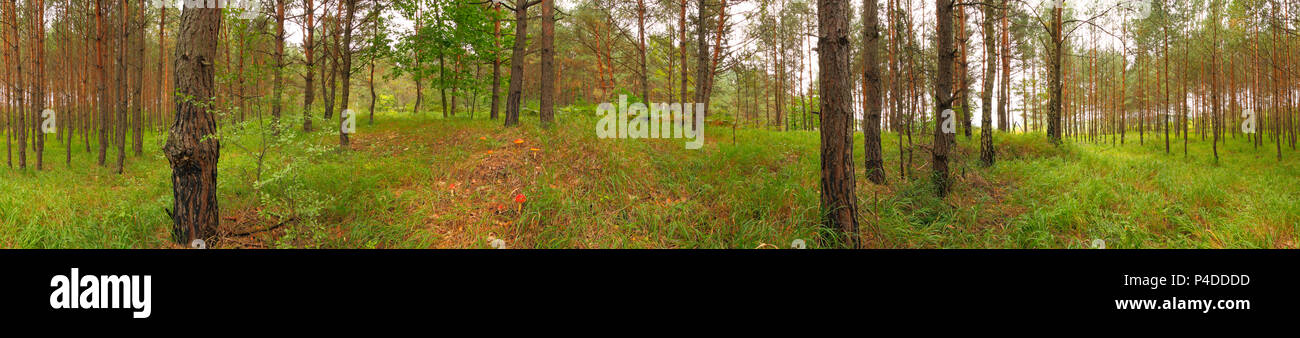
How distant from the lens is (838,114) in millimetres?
3867

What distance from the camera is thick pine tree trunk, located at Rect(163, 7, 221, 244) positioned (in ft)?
12.4

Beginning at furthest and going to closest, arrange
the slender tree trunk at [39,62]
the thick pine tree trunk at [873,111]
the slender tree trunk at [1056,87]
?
the slender tree trunk at [1056,87]
the slender tree trunk at [39,62]
the thick pine tree trunk at [873,111]

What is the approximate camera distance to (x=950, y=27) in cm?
632

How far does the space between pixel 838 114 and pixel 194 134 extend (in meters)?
5.75

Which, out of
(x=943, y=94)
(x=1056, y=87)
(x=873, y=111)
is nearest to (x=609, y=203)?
(x=873, y=111)

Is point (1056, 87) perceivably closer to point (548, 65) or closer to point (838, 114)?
point (838, 114)

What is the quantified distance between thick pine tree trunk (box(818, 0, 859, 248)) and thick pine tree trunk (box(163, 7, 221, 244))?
17.9 ft

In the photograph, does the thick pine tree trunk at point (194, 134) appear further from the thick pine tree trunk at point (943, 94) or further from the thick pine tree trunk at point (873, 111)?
the thick pine tree trunk at point (943, 94)

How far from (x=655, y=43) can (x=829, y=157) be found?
41.7ft

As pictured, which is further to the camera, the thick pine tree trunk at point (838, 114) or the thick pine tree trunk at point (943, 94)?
the thick pine tree trunk at point (943, 94)

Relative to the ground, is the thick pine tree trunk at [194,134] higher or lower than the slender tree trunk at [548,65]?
lower

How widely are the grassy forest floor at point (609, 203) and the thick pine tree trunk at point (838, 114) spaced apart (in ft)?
1.03

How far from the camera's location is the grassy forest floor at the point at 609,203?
4.18m

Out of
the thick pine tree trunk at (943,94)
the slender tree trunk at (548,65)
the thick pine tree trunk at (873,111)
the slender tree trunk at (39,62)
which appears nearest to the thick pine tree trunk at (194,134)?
the slender tree trunk at (548,65)
